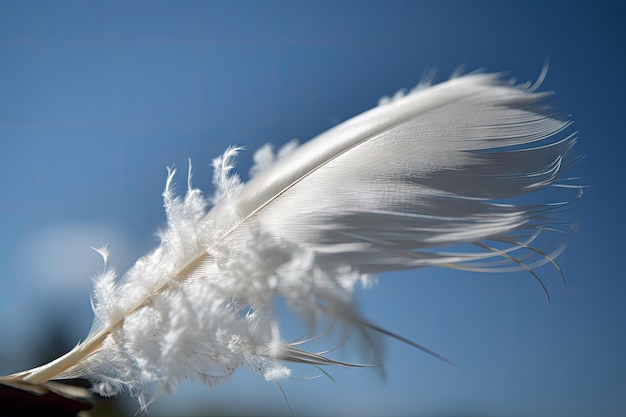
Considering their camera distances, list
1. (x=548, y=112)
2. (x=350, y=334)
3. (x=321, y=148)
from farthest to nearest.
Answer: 1. (x=321, y=148)
2. (x=548, y=112)
3. (x=350, y=334)

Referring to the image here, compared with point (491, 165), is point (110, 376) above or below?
below

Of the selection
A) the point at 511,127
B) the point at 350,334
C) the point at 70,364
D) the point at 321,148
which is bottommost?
the point at 350,334

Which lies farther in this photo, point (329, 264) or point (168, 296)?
point (168, 296)

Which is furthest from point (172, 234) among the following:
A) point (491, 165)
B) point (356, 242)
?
point (491, 165)

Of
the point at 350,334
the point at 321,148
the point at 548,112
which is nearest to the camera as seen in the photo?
the point at 350,334

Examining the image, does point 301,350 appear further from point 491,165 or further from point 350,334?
point 491,165

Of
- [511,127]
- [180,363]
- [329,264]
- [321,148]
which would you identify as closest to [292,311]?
[329,264]

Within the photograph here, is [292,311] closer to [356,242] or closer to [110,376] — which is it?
[356,242]
